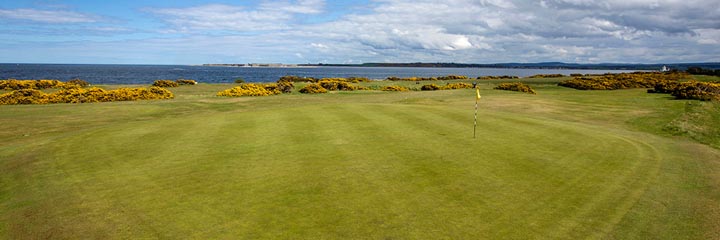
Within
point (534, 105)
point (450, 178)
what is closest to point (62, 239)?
point (450, 178)

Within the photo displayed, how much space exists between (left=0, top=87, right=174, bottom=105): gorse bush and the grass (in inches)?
635

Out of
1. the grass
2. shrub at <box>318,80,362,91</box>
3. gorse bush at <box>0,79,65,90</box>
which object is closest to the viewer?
the grass

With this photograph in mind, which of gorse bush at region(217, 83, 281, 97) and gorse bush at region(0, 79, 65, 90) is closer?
gorse bush at region(217, 83, 281, 97)

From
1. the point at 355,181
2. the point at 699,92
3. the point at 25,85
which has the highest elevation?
the point at 699,92

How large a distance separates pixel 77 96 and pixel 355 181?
32.8 m

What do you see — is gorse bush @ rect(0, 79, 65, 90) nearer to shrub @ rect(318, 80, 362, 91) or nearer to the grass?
shrub @ rect(318, 80, 362, 91)

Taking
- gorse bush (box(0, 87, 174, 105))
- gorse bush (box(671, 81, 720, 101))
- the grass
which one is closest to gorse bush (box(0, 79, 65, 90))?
gorse bush (box(0, 87, 174, 105))

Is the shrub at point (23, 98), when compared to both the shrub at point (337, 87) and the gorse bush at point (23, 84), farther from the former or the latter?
the shrub at point (337, 87)

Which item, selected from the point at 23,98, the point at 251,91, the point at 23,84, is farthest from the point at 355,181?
the point at 23,84

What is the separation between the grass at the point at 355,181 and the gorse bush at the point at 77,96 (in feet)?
52.9

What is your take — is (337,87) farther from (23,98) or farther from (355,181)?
(355,181)

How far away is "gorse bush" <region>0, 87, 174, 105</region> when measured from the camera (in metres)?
31.4

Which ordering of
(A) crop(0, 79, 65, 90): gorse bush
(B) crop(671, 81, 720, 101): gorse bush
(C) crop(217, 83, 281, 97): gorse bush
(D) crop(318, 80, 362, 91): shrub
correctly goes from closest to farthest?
(B) crop(671, 81, 720, 101): gorse bush
(C) crop(217, 83, 281, 97): gorse bush
(A) crop(0, 79, 65, 90): gorse bush
(D) crop(318, 80, 362, 91): shrub

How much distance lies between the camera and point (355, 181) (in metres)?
9.77
